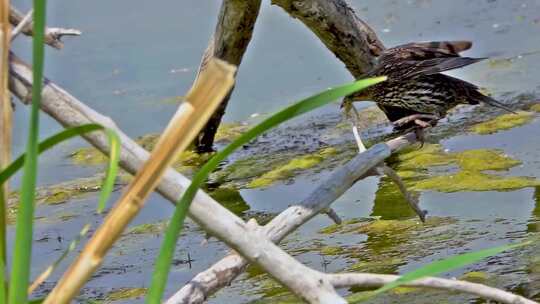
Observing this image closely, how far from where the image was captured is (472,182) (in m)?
5.84

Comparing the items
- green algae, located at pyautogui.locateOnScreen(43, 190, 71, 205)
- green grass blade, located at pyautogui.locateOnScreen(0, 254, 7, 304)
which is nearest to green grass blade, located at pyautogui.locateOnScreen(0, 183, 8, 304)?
green grass blade, located at pyautogui.locateOnScreen(0, 254, 7, 304)

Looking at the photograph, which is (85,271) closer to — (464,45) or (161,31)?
(464,45)

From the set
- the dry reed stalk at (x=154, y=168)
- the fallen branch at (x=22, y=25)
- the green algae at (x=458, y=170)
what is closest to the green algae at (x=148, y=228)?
the green algae at (x=458, y=170)

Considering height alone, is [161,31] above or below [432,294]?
above

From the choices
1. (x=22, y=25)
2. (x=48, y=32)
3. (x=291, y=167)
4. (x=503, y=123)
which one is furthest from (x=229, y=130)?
(x=22, y=25)

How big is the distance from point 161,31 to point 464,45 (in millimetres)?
3705

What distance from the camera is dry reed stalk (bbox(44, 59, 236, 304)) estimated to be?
1.74 m

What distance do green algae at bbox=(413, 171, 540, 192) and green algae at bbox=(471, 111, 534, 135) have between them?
72 centimetres

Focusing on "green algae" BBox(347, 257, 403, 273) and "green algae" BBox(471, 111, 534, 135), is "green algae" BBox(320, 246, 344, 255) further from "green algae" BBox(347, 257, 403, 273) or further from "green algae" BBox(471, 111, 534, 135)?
"green algae" BBox(471, 111, 534, 135)

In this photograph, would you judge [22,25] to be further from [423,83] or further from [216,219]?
[423,83]

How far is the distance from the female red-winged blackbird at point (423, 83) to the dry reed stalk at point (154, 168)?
382 centimetres

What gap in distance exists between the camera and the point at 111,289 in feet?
17.0

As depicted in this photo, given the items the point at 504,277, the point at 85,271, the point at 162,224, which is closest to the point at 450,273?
the point at 504,277

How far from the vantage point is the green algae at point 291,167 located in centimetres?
652
